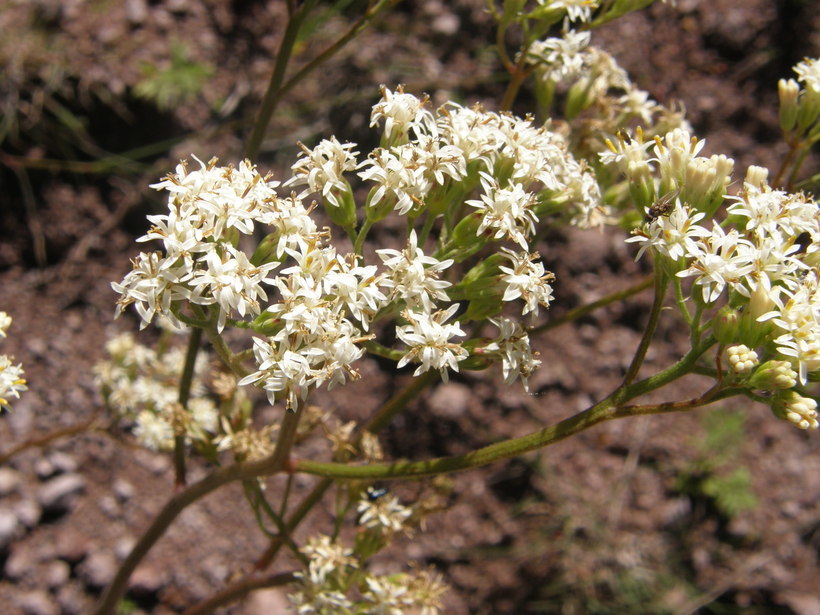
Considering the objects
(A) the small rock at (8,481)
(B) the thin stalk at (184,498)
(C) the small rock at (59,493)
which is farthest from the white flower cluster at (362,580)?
(A) the small rock at (8,481)

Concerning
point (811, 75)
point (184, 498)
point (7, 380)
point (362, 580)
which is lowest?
point (362, 580)

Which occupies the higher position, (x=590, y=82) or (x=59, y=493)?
(x=590, y=82)

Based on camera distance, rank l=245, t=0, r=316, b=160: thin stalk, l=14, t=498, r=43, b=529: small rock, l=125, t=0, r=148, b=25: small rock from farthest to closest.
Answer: l=125, t=0, r=148, b=25: small rock, l=14, t=498, r=43, b=529: small rock, l=245, t=0, r=316, b=160: thin stalk

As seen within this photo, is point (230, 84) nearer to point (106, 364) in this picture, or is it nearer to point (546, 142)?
point (106, 364)

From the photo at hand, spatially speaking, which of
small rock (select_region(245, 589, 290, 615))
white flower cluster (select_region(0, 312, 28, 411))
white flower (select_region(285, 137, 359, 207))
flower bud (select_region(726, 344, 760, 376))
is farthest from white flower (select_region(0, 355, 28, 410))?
small rock (select_region(245, 589, 290, 615))

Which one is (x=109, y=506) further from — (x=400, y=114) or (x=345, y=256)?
(x=400, y=114)

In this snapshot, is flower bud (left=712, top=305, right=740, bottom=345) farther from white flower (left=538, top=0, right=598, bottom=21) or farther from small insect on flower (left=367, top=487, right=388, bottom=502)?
small insect on flower (left=367, top=487, right=388, bottom=502)


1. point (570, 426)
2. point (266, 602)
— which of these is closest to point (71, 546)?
point (266, 602)
